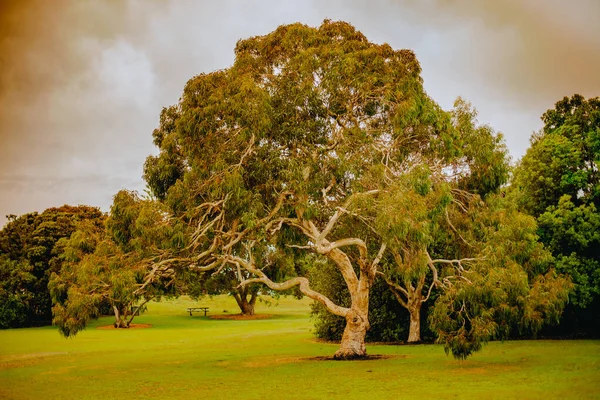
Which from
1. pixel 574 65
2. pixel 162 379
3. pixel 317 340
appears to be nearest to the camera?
pixel 162 379

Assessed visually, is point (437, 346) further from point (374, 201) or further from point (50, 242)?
point (50, 242)

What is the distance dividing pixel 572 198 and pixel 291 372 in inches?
830

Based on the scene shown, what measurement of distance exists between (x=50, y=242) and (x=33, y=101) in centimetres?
2971

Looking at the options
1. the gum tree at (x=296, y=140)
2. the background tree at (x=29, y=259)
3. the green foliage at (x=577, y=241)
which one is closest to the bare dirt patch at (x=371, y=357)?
the gum tree at (x=296, y=140)

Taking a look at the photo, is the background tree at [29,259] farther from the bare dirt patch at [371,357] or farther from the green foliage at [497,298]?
the green foliage at [497,298]

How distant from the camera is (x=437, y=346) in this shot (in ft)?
90.9

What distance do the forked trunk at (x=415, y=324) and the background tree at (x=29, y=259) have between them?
32.0 metres

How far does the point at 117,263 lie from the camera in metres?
19.6

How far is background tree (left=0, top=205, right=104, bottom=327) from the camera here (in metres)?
49.6

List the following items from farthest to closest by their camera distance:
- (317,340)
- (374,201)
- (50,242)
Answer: (50,242)
(317,340)
(374,201)

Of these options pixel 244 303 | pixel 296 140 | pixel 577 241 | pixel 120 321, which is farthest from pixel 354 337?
pixel 244 303

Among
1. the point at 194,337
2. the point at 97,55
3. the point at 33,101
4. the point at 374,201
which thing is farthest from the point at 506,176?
the point at 194,337

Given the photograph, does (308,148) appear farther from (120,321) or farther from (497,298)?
(120,321)

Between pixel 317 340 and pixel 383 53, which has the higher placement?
pixel 383 53
